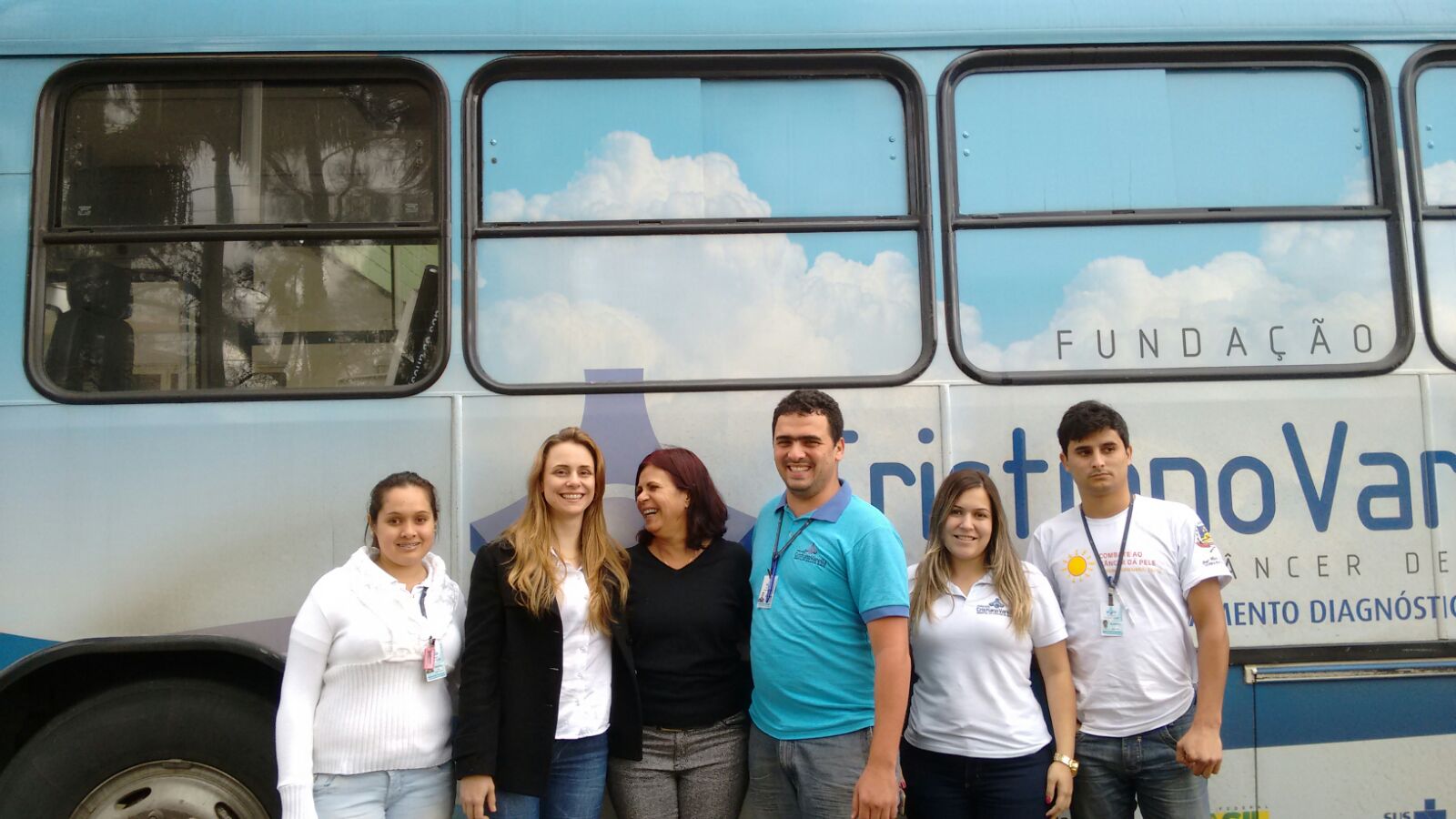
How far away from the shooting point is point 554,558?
8.54 ft

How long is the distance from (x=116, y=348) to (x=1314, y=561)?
3864 millimetres

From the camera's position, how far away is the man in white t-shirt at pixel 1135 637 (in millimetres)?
2578

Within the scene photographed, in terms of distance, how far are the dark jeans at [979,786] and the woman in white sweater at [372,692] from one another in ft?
4.04

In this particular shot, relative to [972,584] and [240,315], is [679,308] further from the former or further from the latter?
[240,315]

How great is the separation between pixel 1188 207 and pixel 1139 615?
1431 millimetres

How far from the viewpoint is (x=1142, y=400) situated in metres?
3.18

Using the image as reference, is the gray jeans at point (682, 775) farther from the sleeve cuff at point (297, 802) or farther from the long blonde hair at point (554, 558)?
the sleeve cuff at point (297, 802)

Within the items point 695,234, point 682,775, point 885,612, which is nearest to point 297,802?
point 682,775

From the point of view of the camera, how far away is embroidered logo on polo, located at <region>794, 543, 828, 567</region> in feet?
8.18

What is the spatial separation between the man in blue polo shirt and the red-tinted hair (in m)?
0.25

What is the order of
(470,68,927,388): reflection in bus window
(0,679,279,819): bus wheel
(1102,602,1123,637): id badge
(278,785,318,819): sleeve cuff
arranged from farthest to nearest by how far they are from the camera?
1. (470,68,927,388): reflection in bus window
2. (0,679,279,819): bus wheel
3. (1102,602,1123,637): id badge
4. (278,785,318,819): sleeve cuff

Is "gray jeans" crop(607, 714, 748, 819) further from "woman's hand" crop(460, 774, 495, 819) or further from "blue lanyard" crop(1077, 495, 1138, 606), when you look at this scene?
"blue lanyard" crop(1077, 495, 1138, 606)

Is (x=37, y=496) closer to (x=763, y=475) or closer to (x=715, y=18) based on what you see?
(x=763, y=475)

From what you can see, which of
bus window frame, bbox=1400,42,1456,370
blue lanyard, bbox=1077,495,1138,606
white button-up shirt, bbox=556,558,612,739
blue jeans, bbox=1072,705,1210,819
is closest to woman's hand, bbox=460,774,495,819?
white button-up shirt, bbox=556,558,612,739
